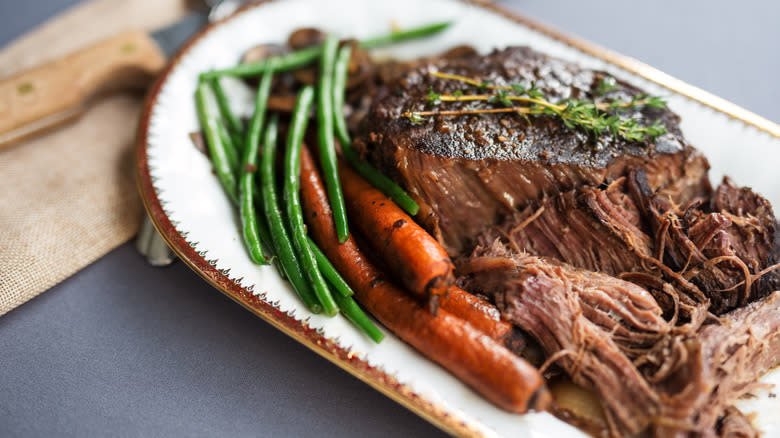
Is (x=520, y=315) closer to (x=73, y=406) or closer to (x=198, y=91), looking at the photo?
(x=73, y=406)

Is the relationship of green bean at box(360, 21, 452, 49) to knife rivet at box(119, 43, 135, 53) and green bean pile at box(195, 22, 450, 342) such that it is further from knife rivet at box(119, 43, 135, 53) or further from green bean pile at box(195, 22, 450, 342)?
knife rivet at box(119, 43, 135, 53)

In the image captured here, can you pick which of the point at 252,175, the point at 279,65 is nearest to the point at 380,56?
the point at 279,65

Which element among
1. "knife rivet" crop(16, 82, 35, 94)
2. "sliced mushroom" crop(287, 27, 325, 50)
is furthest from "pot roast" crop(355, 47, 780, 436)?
"knife rivet" crop(16, 82, 35, 94)

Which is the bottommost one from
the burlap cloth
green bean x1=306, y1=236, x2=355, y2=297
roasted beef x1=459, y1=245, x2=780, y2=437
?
the burlap cloth

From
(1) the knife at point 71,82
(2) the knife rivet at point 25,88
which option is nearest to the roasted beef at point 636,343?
(1) the knife at point 71,82

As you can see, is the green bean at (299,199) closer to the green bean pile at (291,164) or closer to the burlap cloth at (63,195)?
the green bean pile at (291,164)

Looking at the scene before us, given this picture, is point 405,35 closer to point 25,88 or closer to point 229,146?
point 229,146

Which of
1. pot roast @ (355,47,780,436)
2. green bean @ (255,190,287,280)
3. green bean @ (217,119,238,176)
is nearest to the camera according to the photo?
pot roast @ (355,47,780,436)
